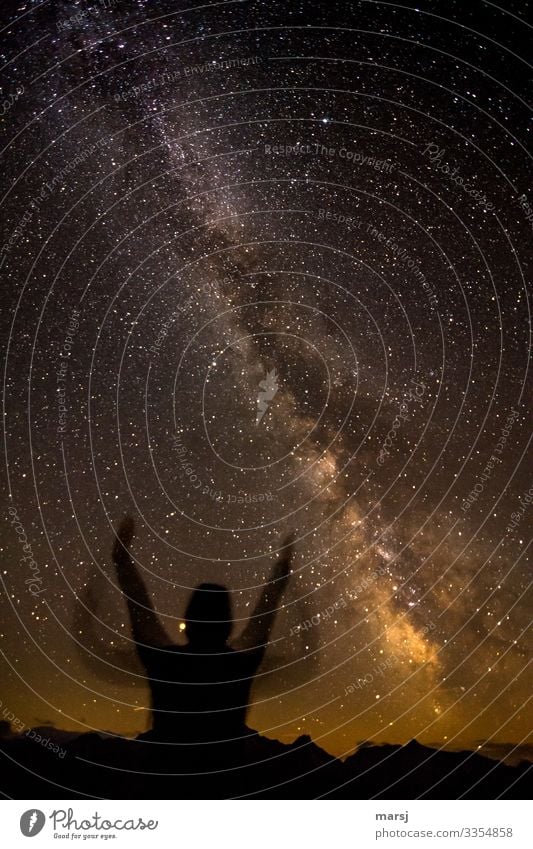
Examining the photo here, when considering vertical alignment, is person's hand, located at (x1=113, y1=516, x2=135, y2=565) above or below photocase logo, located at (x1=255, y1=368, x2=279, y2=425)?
below

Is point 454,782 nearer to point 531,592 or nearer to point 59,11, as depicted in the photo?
point 531,592

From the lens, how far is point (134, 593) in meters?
1.04

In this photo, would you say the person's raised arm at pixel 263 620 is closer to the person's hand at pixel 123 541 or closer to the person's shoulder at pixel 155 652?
the person's shoulder at pixel 155 652

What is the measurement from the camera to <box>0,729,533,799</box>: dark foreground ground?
1.01 metres

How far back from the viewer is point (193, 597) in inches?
41.6

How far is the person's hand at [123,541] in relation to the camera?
104 cm

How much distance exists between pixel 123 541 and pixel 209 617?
0.18m

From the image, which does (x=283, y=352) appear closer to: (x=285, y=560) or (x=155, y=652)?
(x=285, y=560)

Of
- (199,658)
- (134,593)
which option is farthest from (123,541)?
(199,658)

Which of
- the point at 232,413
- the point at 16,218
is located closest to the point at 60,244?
the point at 16,218
